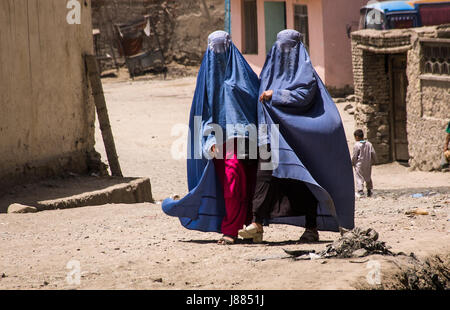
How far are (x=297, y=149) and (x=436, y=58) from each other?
6.72 m

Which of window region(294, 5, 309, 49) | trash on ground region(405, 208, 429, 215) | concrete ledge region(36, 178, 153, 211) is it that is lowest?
trash on ground region(405, 208, 429, 215)

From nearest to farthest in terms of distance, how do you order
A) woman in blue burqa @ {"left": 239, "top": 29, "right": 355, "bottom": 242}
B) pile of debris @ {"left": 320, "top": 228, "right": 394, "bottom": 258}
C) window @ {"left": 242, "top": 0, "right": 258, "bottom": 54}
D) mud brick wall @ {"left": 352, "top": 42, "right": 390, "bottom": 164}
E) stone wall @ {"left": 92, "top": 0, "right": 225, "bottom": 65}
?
pile of debris @ {"left": 320, "top": 228, "right": 394, "bottom": 258} < woman in blue burqa @ {"left": 239, "top": 29, "right": 355, "bottom": 242} < mud brick wall @ {"left": 352, "top": 42, "right": 390, "bottom": 164} < window @ {"left": 242, "top": 0, "right": 258, "bottom": 54} < stone wall @ {"left": 92, "top": 0, "right": 225, "bottom": 65}

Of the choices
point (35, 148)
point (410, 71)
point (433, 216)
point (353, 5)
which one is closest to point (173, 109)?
point (353, 5)

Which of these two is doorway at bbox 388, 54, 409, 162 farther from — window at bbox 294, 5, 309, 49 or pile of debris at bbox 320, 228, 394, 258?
pile of debris at bbox 320, 228, 394, 258

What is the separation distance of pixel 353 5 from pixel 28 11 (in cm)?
1186

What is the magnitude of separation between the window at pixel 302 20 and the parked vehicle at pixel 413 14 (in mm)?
5648

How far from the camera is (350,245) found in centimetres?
491

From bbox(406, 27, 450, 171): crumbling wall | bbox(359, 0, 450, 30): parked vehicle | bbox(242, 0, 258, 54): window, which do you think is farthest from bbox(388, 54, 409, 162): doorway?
bbox(242, 0, 258, 54): window

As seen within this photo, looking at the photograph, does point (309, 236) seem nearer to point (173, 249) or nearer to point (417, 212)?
point (173, 249)

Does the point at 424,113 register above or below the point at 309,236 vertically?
above

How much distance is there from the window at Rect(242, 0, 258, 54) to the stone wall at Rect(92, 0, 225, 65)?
12.6 feet

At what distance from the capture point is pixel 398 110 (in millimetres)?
13664

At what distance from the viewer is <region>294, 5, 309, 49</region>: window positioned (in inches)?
757

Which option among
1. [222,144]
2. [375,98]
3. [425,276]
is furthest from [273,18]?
[425,276]
